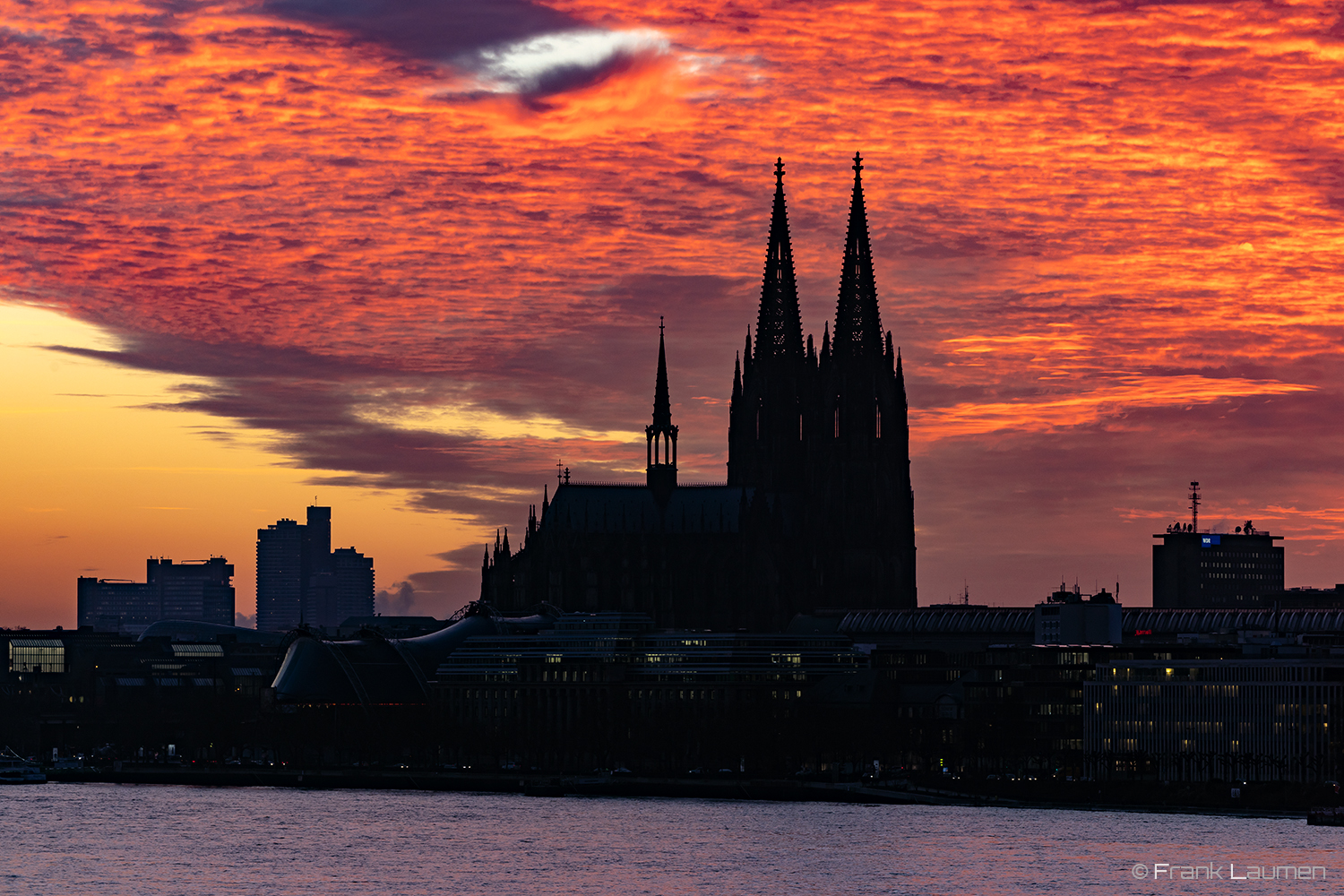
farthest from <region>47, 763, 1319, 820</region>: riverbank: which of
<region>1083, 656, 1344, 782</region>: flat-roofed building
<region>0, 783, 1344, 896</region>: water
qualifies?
<region>1083, 656, 1344, 782</region>: flat-roofed building

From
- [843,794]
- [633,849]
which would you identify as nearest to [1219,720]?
[843,794]

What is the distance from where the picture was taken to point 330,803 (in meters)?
182

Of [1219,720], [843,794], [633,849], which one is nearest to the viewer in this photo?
[633,849]

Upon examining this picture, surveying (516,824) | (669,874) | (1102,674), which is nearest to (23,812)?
(516,824)

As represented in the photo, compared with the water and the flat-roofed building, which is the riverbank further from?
the flat-roofed building

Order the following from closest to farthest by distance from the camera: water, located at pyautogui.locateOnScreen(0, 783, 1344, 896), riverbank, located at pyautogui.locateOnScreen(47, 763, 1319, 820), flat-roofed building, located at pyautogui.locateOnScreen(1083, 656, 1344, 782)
A: water, located at pyautogui.locateOnScreen(0, 783, 1344, 896), riverbank, located at pyautogui.locateOnScreen(47, 763, 1319, 820), flat-roofed building, located at pyautogui.locateOnScreen(1083, 656, 1344, 782)

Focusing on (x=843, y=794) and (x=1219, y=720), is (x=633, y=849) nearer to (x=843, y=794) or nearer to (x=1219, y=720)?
(x=843, y=794)

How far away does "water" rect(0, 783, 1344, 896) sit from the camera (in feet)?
383

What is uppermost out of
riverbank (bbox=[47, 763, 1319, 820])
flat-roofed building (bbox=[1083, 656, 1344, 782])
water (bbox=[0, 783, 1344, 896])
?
flat-roofed building (bbox=[1083, 656, 1344, 782])

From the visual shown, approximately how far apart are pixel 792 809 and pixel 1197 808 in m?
26.5

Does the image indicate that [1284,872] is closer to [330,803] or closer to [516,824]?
[516,824]

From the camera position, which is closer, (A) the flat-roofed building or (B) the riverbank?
(B) the riverbank

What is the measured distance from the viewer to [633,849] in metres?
134

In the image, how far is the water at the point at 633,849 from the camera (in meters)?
117
